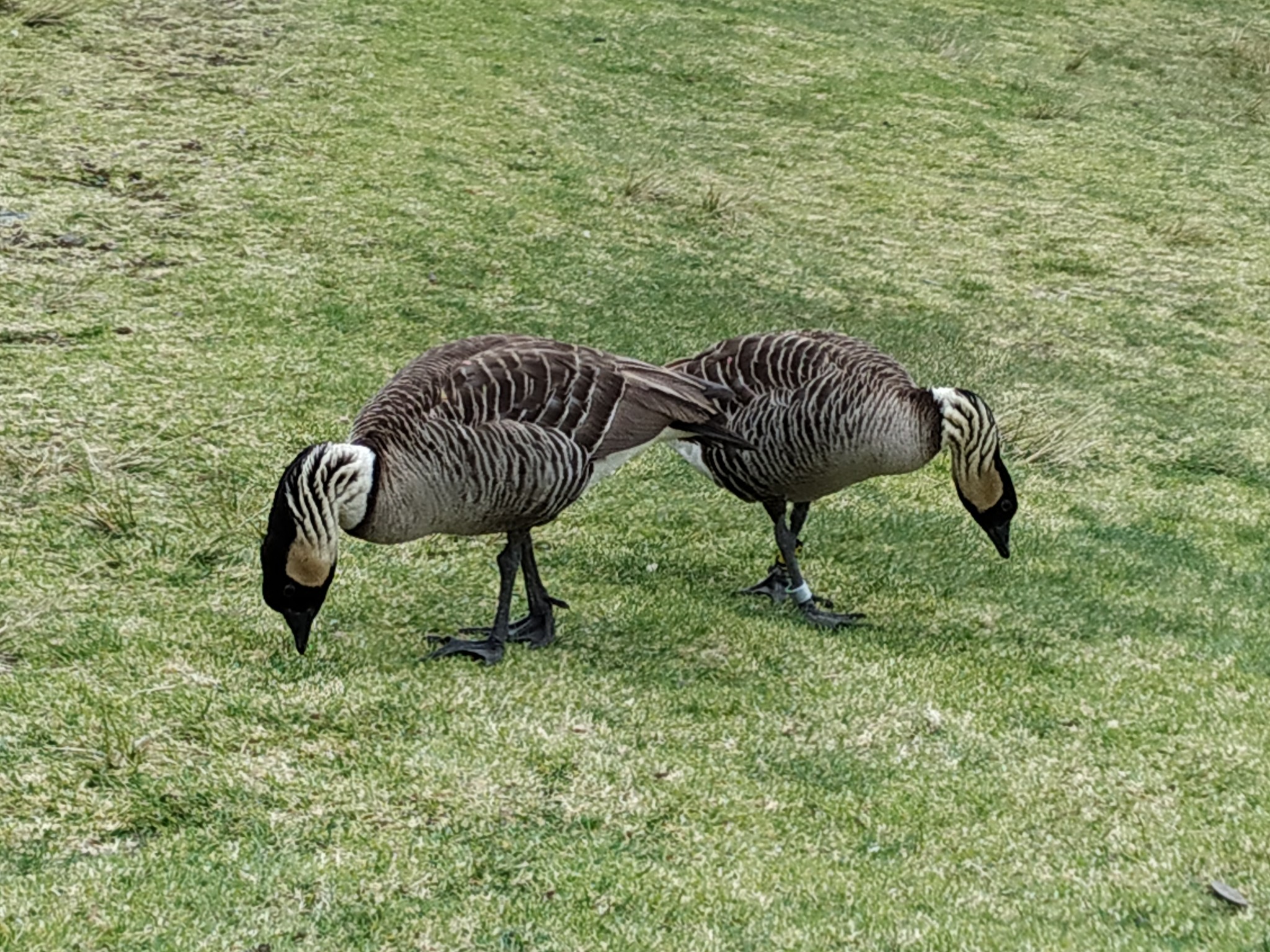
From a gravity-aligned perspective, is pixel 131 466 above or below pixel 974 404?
below

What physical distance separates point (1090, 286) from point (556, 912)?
734 cm

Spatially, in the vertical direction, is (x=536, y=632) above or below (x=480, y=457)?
below

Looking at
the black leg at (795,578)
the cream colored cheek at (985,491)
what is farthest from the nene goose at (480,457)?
the cream colored cheek at (985,491)

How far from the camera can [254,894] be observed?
140 inches

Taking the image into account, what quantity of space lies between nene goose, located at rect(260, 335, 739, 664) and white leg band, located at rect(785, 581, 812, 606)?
0.70 m

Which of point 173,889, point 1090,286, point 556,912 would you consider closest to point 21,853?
point 173,889

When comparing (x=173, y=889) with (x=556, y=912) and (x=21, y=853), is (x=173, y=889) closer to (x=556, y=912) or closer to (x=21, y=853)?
(x=21, y=853)

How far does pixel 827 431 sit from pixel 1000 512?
86 centimetres

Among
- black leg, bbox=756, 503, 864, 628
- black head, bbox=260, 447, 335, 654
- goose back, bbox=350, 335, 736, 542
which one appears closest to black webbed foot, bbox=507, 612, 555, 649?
goose back, bbox=350, 335, 736, 542

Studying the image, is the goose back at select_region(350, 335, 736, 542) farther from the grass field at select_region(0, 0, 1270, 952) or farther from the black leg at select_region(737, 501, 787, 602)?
the black leg at select_region(737, 501, 787, 602)

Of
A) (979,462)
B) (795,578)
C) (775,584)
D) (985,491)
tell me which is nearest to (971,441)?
(979,462)

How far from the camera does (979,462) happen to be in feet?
18.1

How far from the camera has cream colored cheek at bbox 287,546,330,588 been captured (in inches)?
173

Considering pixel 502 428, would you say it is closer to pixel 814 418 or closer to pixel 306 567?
pixel 306 567
